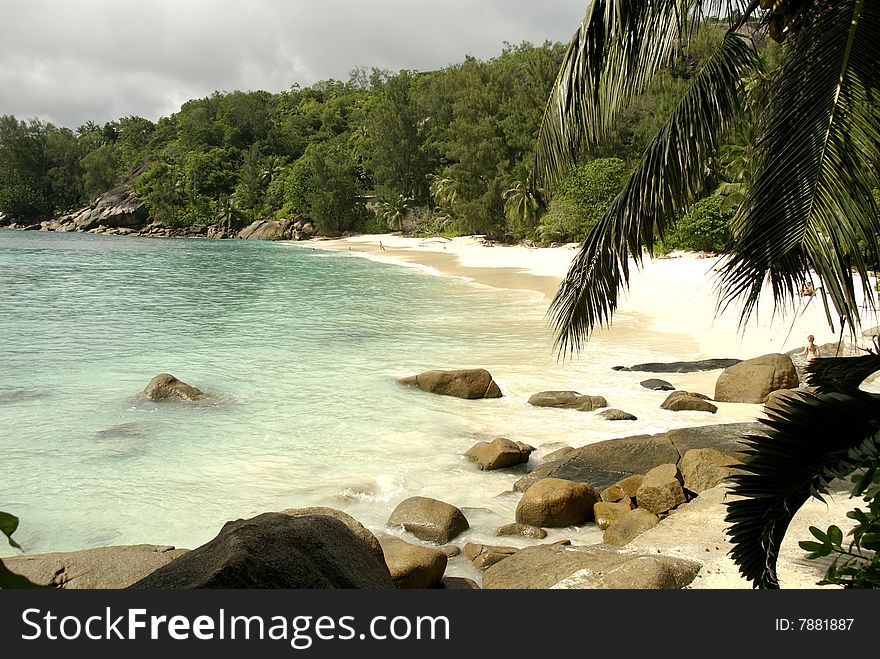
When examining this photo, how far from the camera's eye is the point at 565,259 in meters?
39.6

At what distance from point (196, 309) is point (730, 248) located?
23696mm

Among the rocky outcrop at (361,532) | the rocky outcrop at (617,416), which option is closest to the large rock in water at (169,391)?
the rocky outcrop at (617,416)

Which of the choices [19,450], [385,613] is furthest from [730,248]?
[19,450]

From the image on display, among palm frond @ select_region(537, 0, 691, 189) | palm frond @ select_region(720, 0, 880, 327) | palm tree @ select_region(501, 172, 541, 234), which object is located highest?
palm tree @ select_region(501, 172, 541, 234)

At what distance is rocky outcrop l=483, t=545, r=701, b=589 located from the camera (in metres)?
3.97

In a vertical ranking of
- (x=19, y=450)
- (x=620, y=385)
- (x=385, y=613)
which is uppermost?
(x=385, y=613)

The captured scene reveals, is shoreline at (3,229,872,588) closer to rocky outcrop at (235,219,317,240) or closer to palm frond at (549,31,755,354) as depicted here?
palm frond at (549,31,755,354)

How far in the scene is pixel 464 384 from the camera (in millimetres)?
11359

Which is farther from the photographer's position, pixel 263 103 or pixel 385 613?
pixel 263 103

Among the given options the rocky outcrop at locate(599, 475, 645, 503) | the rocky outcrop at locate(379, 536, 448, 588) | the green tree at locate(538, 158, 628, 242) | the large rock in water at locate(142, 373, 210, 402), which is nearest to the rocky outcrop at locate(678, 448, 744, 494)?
the rocky outcrop at locate(599, 475, 645, 503)

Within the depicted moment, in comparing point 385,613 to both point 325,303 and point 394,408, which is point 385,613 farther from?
point 325,303

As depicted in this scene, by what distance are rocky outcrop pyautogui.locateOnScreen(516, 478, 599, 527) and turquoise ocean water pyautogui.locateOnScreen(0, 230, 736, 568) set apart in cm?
37

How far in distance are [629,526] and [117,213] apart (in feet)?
323

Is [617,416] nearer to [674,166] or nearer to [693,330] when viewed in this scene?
[674,166]
